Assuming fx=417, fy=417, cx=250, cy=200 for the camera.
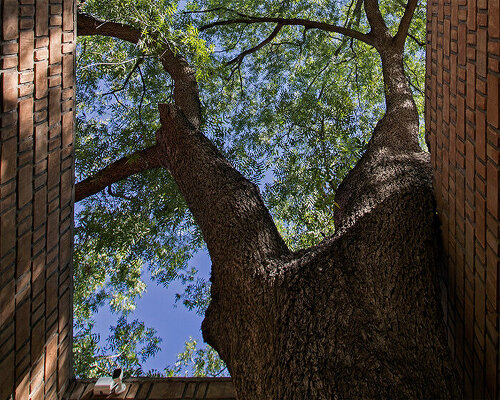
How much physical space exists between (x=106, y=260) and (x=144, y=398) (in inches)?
145

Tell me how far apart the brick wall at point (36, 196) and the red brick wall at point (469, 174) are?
2348 mm

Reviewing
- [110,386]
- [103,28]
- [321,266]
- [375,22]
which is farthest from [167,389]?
[375,22]

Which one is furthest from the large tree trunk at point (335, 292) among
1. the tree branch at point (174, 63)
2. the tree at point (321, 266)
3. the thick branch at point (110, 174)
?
the tree branch at point (174, 63)

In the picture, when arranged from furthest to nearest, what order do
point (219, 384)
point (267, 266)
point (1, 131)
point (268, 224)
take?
point (219, 384) < point (268, 224) < point (267, 266) < point (1, 131)

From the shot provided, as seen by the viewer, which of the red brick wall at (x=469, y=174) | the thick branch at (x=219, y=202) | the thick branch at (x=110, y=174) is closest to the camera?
the red brick wall at (x=469, y=174)

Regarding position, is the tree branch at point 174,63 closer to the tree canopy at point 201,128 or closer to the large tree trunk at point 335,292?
the tree canopy at point 201,128

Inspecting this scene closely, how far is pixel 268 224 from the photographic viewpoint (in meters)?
2.95

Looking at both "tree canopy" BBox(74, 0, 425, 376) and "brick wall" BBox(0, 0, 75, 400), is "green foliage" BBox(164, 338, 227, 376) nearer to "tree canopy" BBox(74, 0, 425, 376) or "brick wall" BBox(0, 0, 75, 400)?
"tree canopy" BBox(74, 0, 425, 376)

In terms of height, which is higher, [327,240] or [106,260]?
[106,260]

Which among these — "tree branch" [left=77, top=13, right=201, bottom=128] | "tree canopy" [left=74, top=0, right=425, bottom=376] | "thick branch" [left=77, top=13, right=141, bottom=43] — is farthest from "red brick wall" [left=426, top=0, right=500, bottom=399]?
"thick branch" [left=77, top=13, right=141, bottom=43]

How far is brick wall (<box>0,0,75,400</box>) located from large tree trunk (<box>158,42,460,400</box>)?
3.23ft

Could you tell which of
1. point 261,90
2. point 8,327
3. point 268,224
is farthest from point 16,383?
point 261,90

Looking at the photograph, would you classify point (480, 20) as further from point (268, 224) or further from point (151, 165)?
point (151, 165)

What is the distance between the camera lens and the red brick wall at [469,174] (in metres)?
1.89
